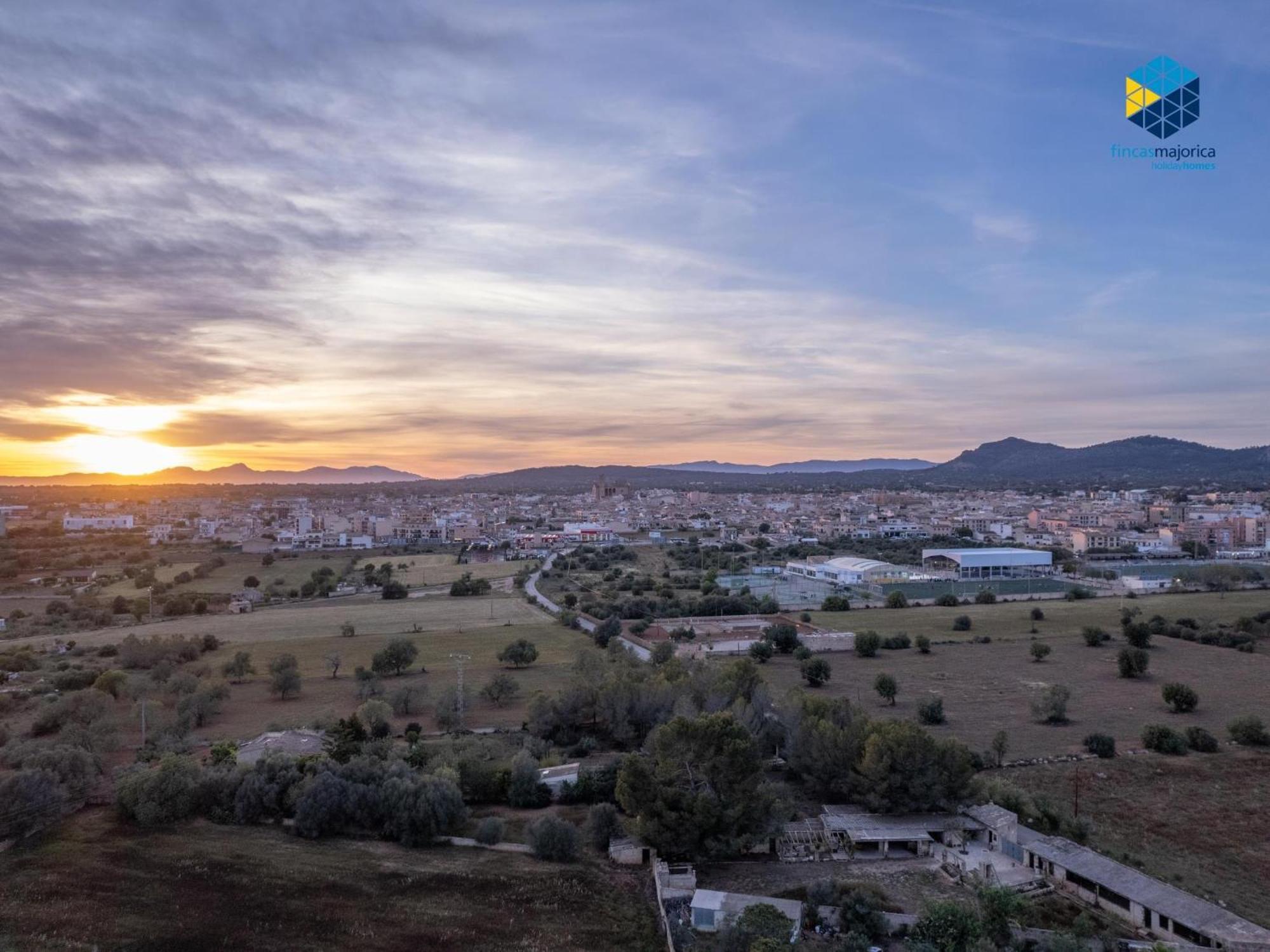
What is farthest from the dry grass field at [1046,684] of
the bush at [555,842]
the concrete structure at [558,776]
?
the bush at [555,842]

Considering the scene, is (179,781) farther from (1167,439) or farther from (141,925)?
(1167,439)

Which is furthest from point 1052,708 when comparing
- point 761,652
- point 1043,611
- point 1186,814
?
point 1043,611

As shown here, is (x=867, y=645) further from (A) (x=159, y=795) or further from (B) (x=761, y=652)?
(A) (x=159, y=795)

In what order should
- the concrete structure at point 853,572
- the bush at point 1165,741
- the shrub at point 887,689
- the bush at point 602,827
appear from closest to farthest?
the bush at point 602,827, the bush at point 1165,741, the shrub at point 887,689, the concrete structure at point 853,572

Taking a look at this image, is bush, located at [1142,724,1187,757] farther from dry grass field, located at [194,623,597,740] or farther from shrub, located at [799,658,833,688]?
dry grass field, located at [194,623,597,740]

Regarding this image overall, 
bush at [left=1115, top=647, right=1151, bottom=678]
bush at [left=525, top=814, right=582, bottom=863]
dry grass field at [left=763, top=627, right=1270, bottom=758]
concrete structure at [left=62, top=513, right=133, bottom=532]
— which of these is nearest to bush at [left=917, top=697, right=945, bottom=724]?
dry grass field at [left=763, top=627, right=1270, bottom=758]

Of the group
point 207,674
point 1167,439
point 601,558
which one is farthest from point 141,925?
point 1167,439

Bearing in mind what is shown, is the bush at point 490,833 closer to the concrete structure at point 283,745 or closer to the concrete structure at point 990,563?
the concrete structure at point 283,745
